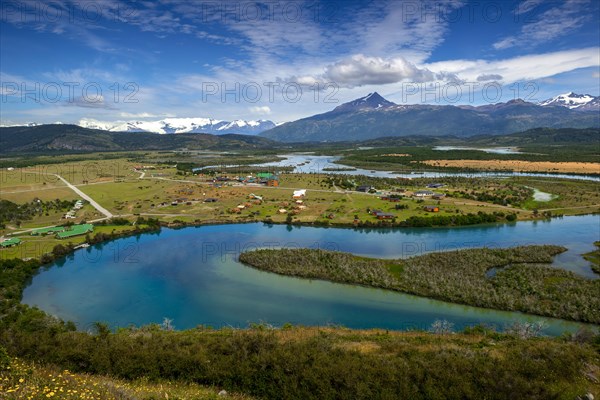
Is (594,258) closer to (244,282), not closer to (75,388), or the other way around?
(244,282)

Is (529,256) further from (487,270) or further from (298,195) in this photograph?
(298,195)

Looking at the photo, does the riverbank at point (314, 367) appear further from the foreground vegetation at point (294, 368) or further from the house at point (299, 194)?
the house at point (299, 194)

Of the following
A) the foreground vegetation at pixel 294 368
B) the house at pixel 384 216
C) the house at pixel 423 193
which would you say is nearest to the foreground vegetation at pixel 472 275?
the foreground vegetation at pixel 294 368

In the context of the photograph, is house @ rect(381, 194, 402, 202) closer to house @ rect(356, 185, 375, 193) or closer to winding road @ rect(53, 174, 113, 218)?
house @ rect(356, 185, 375, 193)

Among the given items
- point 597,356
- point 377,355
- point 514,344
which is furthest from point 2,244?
point 597,356

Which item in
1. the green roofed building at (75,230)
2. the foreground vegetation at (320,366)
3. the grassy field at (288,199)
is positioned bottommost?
the foreground vegetation at (320,366)

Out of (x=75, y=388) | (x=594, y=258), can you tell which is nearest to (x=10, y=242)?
(x=75, y=388)
